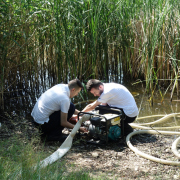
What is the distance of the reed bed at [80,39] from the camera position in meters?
4.84

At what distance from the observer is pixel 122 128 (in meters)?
3.60

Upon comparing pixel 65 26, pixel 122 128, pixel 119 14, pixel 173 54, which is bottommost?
pixel 122 128

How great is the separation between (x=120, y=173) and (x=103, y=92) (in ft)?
4.13

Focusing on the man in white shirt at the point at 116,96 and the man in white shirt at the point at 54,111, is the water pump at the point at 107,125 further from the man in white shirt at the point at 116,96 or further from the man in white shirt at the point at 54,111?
the man in white shirt at the point at 54,111

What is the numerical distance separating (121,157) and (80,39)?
10.3 ft

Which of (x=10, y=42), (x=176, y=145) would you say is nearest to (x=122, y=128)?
(x=176, y=145)

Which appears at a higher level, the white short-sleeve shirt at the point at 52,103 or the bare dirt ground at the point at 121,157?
the white short-sleeve shirt at the point at 52,103

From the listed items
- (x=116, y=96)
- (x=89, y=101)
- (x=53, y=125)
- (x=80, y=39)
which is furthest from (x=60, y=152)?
(x=80, y=39)

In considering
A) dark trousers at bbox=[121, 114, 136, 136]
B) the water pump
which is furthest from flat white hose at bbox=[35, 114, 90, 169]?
dark trousers at bbox=[121, 114, 136, 136]

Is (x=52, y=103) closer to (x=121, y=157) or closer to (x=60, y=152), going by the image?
(x=60, y=152)

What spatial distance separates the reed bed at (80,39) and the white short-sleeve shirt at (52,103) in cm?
133

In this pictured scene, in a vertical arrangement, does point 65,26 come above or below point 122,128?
above

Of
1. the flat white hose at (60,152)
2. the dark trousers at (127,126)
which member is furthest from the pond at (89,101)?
the flat white hose at (60,152)

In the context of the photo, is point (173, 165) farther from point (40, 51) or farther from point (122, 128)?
point (40, 51)
